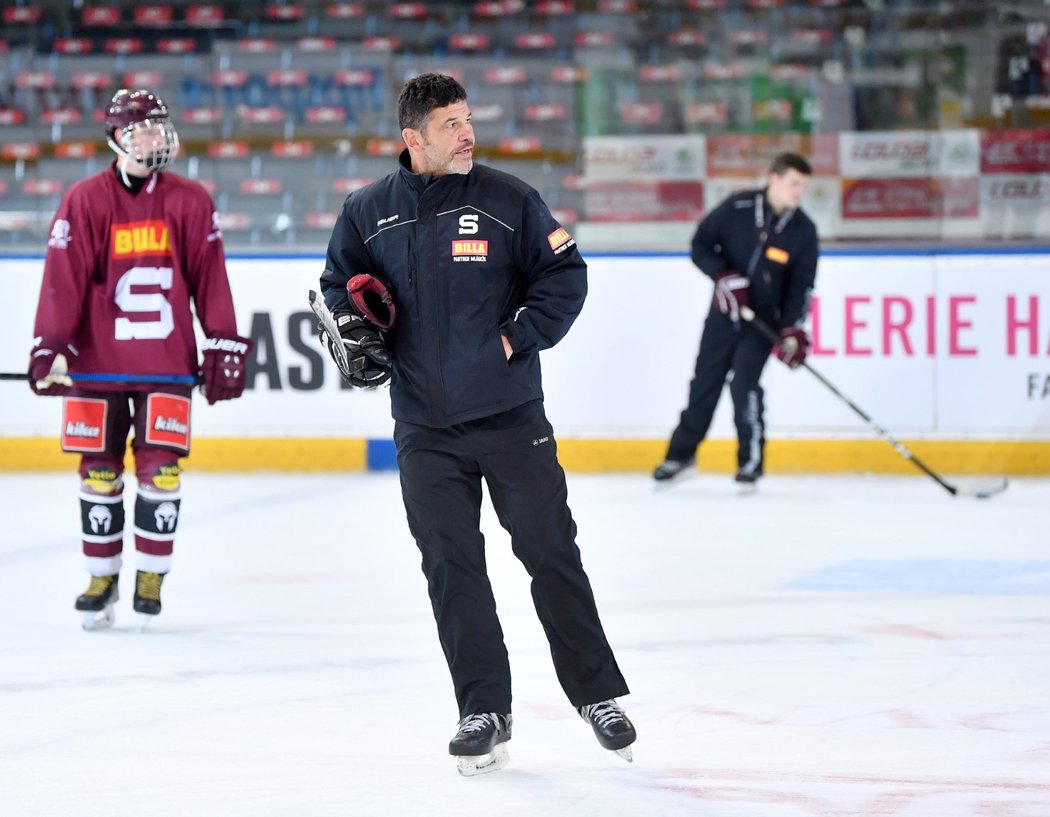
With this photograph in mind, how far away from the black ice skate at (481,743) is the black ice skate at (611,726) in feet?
0.49

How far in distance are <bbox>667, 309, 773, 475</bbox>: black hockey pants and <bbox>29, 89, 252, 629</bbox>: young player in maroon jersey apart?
123 inches

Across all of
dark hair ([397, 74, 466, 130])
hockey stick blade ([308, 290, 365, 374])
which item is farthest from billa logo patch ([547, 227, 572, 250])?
hockey stick blade ([308, 290, 365, 374])

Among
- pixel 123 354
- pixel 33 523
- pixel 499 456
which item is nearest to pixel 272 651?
pixel 123 354

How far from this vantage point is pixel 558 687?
12.7ft

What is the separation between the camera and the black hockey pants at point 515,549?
3.19 m

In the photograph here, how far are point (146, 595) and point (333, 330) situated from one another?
168 cm

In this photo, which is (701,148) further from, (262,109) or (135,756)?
(135,756)

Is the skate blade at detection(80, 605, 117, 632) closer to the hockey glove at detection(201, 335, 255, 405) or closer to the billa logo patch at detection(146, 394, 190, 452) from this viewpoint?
the billa logo patch at detection(146, 394, 190, 452)

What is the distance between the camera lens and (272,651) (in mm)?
4293

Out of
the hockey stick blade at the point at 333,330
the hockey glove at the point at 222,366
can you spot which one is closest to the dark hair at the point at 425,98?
the hockey stick blade at the point at 333,330

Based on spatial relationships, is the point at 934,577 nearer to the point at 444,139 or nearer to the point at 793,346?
the point at 793,346

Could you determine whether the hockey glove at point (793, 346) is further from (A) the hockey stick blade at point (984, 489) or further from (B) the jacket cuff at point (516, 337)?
(B) the jacket cuff at point (516, 337)

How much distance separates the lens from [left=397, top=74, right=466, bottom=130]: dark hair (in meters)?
3.14

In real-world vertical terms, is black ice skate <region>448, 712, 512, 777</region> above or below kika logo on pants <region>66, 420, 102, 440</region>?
below
